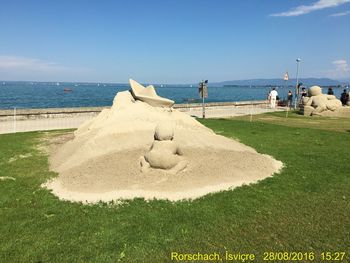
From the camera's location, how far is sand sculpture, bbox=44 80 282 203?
864 centimetres

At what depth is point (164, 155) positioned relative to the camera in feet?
30.9

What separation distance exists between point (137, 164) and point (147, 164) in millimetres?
442

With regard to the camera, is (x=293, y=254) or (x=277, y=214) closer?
(x=293, y=254)

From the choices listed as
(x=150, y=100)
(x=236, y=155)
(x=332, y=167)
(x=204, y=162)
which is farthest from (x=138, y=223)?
(x=150, y=100)

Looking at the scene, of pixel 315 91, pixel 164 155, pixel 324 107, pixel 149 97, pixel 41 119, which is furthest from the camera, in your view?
pixel 315 91

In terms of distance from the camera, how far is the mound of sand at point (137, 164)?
28.3 ft

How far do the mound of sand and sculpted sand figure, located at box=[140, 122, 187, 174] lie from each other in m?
0.17

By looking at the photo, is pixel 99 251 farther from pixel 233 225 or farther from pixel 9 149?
pixel 9 149

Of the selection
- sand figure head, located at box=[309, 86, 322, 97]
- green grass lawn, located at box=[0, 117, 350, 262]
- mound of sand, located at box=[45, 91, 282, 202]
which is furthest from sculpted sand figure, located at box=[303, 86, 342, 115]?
green grass lawn, located at box=[0, 117, 350, 262]

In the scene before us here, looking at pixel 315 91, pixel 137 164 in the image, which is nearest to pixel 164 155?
pixel 137 164

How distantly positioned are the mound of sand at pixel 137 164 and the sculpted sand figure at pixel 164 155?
0.17m

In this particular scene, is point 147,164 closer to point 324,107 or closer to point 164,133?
point 164,133

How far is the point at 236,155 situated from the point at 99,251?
21.5 feet

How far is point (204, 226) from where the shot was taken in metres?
6.62
